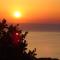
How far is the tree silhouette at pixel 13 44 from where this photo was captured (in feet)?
24.8

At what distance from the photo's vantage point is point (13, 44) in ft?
25.5

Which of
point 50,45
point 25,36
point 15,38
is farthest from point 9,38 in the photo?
point 50,45


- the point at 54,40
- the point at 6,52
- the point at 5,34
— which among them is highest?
the point at 54,40

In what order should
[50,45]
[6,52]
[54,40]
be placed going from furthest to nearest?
[50,45] < [54,40] < [6,52]

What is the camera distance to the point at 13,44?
779cm

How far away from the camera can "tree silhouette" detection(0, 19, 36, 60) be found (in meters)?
7.57

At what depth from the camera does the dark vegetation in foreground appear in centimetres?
757

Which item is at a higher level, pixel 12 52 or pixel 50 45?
pixel 50 45

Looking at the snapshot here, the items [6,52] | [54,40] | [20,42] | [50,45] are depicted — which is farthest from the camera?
[50,45]

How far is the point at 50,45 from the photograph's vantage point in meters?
45.4

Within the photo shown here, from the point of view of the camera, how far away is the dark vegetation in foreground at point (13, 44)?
24.8 ft

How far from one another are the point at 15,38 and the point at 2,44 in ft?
1.59

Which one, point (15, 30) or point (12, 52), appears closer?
point (12, 52)

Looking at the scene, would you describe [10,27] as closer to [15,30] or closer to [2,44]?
[15,30]
